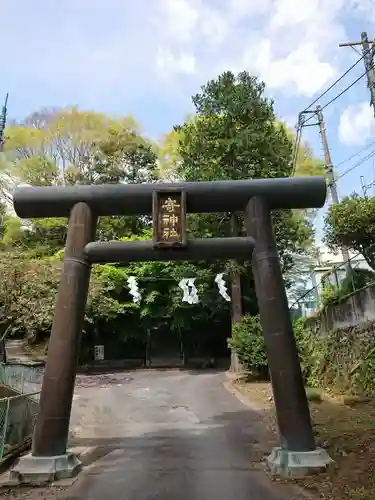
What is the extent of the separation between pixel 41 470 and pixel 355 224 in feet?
34.8

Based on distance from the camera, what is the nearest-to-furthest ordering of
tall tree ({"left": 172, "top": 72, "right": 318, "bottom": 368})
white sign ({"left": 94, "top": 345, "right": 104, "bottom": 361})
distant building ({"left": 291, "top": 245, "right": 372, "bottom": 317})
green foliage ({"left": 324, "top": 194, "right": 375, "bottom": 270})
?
1. green foliage ({"left": 324, "top": 194, "right": 375, "bottom": 270})
2. distant building ({"left": 291, "top": 245, "right": 372, "bottom": 317})
3. tall tree ({"left": 172, "top": 72, "right": 318, "bottom": 368})
4. white sign ({"left": 94, "top": 345, "right": 104, "bottom": 361})

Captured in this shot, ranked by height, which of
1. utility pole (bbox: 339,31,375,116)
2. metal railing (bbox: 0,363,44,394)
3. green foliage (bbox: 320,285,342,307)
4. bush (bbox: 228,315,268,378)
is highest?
utility pole (bbox: 339,31,375,116)

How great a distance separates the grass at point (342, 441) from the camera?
610cm

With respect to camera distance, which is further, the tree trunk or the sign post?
the tree trunk

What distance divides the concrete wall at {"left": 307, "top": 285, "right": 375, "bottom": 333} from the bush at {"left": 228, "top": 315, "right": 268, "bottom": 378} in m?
2.28

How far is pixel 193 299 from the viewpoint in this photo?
24.0m

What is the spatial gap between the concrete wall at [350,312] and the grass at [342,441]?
7.74 ft

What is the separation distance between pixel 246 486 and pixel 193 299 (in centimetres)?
1756

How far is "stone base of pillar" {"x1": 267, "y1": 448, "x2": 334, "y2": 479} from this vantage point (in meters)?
6.73

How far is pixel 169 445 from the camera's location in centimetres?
948

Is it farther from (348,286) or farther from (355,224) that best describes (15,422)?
(348,286)

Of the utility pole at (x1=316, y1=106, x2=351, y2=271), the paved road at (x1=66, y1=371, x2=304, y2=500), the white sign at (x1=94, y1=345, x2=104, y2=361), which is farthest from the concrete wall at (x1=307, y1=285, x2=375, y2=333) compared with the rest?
the white sign at (x1=94, y1=345, x2=104, y2=361)

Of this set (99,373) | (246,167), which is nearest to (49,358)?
(246,167)

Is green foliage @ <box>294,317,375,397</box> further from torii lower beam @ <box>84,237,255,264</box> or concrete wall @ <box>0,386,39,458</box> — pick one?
concrete wall @ <box>0,386,39,458</box>
